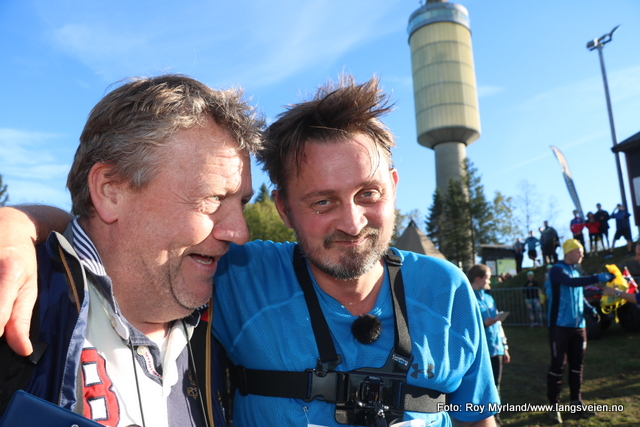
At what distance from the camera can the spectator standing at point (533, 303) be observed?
1612 centimetres

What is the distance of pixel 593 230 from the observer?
20609 mm

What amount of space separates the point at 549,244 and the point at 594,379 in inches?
578

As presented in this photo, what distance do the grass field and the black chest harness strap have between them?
20.1 ft

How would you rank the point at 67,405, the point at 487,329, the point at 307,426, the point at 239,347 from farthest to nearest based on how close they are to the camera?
1. the point at 487,329
2. the point at 239,347
3. the point at 307,426
4. the point at 67,405

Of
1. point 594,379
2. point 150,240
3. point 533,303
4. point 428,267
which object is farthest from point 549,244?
point 150,240

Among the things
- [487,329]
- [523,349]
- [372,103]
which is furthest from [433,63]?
[372,103]

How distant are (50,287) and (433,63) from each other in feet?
201

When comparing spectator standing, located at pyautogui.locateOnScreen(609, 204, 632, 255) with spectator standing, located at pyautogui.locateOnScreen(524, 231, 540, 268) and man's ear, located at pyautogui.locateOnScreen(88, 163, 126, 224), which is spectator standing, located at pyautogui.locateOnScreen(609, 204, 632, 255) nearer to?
spectator standing, located at pyautogui.locateOnScreen(524, 231, 540, 268)

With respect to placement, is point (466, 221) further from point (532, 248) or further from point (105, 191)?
point (105, 191)

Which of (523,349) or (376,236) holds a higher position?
(376,236)

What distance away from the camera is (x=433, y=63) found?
57.4 meters

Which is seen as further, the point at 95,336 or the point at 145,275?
the point at 145,275

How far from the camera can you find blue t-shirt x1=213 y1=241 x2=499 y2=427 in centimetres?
205

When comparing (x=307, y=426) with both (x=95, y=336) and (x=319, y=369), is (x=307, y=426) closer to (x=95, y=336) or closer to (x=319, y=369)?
(x=319, y=369)
